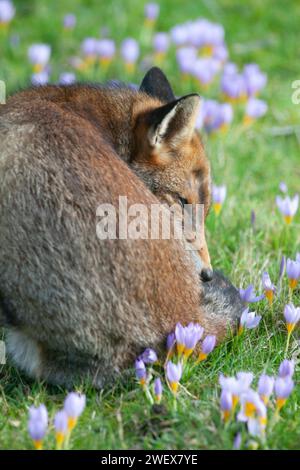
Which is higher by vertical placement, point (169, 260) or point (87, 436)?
point (169, 260)

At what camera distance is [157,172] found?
577cm

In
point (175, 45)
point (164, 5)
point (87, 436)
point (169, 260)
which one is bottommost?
point (87, 436)

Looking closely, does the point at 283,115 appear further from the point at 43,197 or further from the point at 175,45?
the point at 43,197

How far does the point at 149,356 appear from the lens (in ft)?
16.1

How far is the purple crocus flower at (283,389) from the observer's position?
454 cm

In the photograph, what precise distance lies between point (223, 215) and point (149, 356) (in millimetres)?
2767

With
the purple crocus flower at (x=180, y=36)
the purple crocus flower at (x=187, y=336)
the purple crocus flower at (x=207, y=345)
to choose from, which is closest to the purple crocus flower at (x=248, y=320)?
the purple crocus flower at (x=207, y=345)

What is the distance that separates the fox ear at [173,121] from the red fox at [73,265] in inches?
22.3

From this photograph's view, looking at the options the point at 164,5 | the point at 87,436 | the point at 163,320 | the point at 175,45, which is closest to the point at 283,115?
the point at 175,45

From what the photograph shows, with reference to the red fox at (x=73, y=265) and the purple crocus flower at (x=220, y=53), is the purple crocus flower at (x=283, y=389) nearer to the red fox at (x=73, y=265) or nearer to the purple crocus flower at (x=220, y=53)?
the red fox at (x=73, y=265)

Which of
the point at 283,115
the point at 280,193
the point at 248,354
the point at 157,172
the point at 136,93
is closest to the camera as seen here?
the point at 248,354

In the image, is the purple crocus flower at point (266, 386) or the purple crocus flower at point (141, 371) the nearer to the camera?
the purple crocus flower at point (266, 386)

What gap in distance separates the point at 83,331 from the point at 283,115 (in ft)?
18.1

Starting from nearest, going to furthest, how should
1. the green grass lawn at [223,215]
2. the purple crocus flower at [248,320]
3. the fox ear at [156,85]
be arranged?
the green grass lawn at [223,215]
the purple crocus flower at [248,320]
the fox ear at [156,85]
